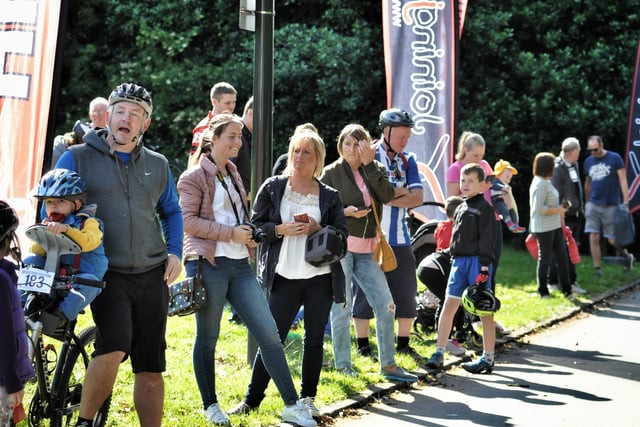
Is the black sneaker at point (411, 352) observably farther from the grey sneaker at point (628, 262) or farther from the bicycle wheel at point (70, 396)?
the grey sneaker at point (628, 262)

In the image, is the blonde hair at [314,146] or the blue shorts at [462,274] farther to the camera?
the blue shorts at [462,274]

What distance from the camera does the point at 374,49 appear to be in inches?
816

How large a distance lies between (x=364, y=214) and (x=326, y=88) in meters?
12.7

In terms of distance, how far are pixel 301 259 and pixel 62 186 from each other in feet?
7.32

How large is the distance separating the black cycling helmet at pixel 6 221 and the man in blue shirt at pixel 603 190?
13.2 meters

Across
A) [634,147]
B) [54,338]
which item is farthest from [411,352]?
[634,147]

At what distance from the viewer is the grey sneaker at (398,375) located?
26.6 feet

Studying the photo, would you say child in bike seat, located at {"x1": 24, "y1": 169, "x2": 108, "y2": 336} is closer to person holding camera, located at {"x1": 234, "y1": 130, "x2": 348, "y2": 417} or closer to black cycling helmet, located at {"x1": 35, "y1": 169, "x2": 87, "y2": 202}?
black cycling helmet, located at {"x1": 35, "y1": 169, "x2": 87, "y2": 202}

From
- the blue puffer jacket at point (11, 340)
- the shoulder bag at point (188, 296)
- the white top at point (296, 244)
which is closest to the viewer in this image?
the blue puffer jacket at point (11, 340)

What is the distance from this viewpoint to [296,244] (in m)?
6.91

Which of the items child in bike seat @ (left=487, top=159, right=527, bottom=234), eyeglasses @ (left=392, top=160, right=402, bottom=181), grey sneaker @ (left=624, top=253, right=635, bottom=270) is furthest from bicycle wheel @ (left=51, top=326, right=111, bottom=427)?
grey sneaker @ (left=624, top=253, right=635, bottom=270)

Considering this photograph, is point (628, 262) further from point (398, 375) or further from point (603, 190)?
point (398, 375)

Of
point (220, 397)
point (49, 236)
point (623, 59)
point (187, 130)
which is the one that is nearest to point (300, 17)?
point (187, 130)

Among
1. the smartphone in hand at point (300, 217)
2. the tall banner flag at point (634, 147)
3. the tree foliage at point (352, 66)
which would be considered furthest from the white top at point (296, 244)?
the tree foliage at point (352, 66)
